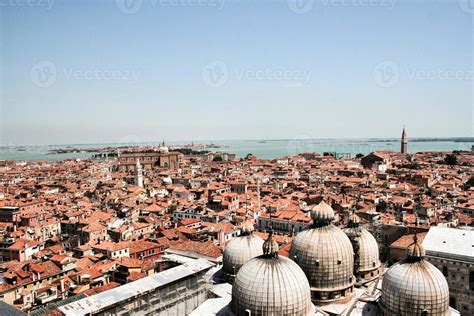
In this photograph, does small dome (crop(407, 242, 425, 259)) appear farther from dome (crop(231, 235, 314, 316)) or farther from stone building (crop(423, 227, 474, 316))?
stone building (crop(423, 227, 474, 316))

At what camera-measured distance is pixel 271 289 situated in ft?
33.9

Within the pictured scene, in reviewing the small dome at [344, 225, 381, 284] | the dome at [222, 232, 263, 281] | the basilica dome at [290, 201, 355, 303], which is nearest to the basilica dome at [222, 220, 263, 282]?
the dome at [222, 232, 263, 281]

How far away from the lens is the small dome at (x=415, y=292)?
11055mm

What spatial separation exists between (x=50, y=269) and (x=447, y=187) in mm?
44648

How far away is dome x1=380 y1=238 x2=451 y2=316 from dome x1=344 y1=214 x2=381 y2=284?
2809 mm

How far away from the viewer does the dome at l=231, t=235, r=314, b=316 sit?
1023 cm

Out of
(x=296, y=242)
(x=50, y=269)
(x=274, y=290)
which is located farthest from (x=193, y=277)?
(x=50, y=269)

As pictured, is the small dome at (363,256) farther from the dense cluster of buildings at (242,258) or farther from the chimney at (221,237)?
the chimney at (221,237)

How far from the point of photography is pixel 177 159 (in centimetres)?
10438

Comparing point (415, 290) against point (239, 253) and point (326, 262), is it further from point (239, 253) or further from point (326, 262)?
point (239, 253)

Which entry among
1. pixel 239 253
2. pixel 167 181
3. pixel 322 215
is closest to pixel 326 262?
pixel 322 215

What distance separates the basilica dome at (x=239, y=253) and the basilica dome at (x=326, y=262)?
174 cm

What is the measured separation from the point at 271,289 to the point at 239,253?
414 cm

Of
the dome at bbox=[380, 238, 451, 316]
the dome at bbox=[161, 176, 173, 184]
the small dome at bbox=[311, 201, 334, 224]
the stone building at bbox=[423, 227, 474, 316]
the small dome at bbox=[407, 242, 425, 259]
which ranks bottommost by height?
the dome at bbox=[161, 176, 173, 184]
